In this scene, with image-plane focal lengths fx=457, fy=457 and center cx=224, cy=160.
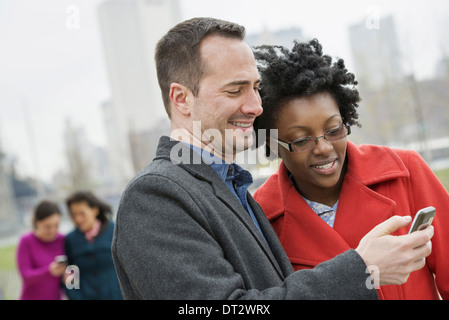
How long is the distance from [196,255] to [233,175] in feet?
1.70

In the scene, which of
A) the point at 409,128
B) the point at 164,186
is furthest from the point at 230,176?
the point at 409,128

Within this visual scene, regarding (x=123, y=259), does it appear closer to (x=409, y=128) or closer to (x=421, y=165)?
(x=421, y=165)

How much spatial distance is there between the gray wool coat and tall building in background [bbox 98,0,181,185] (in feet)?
73.6

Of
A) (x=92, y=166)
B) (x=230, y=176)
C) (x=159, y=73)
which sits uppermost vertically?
(x=159, y=73)

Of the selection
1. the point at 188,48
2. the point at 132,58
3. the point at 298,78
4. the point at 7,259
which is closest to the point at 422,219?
the point at 298,78

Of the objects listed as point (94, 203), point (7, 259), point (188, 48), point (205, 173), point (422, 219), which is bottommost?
point (7, 259)

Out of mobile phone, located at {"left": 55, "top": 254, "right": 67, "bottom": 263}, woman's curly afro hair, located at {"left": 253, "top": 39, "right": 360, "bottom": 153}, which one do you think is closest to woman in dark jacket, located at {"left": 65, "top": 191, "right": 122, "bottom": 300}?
mobile phone, located at {"left": 55, "top": 254, "right": 67, "bottom": 263}

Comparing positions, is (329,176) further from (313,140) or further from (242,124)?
(242,124)

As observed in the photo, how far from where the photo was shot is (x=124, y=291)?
1.48m

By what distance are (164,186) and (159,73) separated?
59 centimetres

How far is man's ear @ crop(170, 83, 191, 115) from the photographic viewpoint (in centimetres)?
169

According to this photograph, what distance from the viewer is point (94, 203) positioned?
4.96 metres

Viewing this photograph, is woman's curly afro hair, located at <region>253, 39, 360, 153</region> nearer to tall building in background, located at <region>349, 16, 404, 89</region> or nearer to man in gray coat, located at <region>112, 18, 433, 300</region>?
man in gray coat, located at <region>112, 18, 433, 300</region>
